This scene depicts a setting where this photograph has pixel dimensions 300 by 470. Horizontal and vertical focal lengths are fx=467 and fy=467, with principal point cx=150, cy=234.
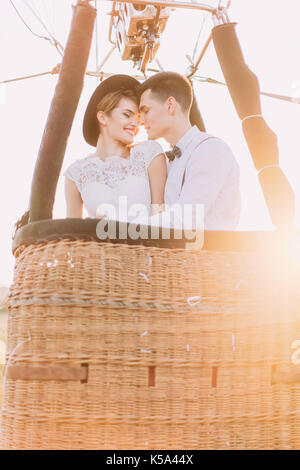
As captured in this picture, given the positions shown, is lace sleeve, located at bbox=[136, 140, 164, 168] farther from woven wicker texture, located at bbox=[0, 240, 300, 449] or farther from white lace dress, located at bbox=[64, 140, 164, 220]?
woven wicker texture, located at bbox=[0, 240, 300, 449]

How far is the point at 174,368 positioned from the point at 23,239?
39 cm

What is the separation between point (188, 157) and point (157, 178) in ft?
0.84

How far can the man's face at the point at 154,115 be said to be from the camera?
1.68m

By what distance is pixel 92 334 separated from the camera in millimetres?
861

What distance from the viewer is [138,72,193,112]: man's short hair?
169 cm

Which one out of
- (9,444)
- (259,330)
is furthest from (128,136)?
(9,444)

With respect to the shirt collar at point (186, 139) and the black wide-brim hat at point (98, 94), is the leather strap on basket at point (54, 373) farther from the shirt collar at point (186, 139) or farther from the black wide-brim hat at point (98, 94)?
the black wide-brim hat at point (98, 94)

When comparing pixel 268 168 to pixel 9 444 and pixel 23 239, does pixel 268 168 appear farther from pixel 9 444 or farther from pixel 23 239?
pixel 9 444

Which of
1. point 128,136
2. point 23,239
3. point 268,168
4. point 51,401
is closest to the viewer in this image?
Result: point 51,401

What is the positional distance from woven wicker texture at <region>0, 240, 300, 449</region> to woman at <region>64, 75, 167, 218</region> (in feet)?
2.02

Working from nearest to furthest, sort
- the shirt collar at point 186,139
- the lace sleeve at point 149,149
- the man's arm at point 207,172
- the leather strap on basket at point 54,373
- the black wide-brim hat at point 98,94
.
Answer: the leather strap on basket at point 54,373 < the man's arm at point 207,172 < the shirt collar at point 186,139 < the lace sleeve at point 149,149 < the black wide-brim hat at point 98,94

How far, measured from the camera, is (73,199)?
5.73 ft

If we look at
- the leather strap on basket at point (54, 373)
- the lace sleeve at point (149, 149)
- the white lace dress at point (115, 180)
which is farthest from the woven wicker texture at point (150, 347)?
the lace sleeve at point (149, 149)

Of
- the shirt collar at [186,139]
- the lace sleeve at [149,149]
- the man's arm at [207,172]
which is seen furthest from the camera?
the lace sleeve at [149,149]
